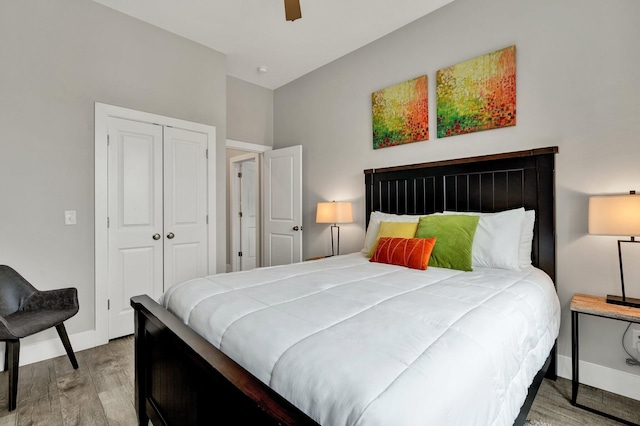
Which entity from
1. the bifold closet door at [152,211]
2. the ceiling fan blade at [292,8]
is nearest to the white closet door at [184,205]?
the bifold closet door at [152,211]

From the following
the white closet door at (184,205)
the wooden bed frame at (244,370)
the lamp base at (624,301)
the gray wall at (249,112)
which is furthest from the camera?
the gray wall at (249,112)

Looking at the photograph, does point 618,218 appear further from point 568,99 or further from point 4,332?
point 4,332

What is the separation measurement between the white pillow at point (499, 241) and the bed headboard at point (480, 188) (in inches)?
9.1

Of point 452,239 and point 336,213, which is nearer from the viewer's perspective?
point 452,239

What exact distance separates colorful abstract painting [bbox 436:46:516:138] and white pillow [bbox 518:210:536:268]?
74 cm

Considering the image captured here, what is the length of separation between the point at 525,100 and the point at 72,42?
3791 millimetres

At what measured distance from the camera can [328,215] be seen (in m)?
3.54

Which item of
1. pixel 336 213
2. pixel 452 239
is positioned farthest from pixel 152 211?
pixel 452 239

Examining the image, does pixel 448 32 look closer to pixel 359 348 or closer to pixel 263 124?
pixel 263 124

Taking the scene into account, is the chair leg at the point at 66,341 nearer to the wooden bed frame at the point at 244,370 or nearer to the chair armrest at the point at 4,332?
the chair armrest at the point at 4,332

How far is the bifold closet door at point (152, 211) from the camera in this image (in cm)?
294

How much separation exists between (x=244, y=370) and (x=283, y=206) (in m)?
3.44

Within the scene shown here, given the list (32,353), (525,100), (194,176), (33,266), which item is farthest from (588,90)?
(32,353)

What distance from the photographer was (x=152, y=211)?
10.3 ft
